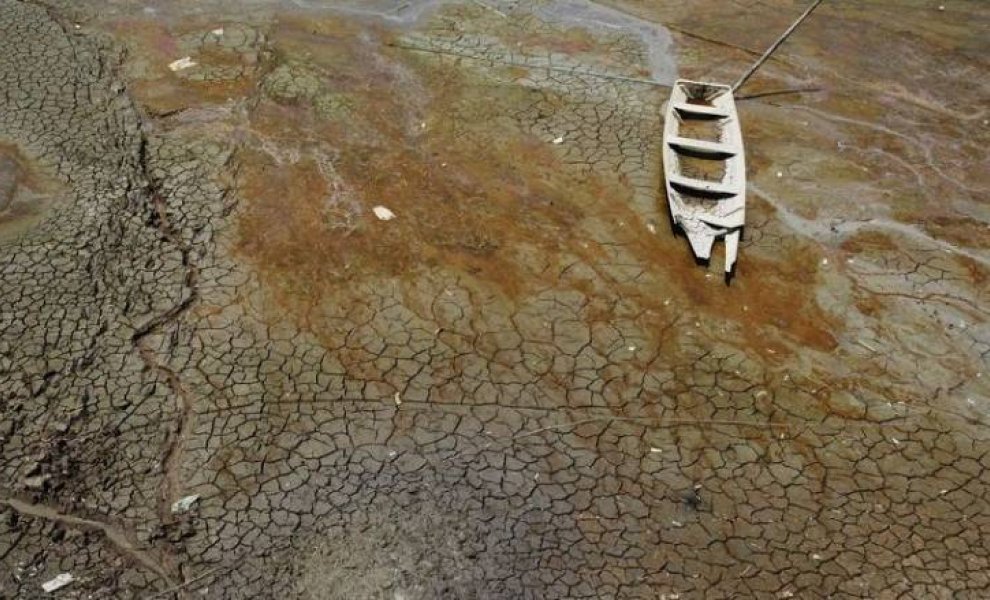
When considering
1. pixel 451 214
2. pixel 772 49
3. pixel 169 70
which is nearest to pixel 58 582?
pixel 451 214

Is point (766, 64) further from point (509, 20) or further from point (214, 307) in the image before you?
point (214, 307)

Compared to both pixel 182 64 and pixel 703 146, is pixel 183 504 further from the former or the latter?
pixel 182 64

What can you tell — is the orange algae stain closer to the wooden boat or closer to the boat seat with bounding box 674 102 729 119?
the wooden boat

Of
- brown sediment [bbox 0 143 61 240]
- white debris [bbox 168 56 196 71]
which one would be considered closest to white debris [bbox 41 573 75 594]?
brown sediment [bbox 0 143 61 240]

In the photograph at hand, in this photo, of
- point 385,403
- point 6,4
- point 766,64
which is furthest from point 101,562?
point 766,64

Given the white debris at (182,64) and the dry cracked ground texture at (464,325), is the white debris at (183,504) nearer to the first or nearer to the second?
the dry cracked ground texture at (464,325)

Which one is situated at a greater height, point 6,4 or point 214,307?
point 6,4

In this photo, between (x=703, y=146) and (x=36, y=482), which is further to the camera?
(x=703, y=146)

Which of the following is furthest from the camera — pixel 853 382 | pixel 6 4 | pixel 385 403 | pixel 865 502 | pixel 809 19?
pixel 809 19
